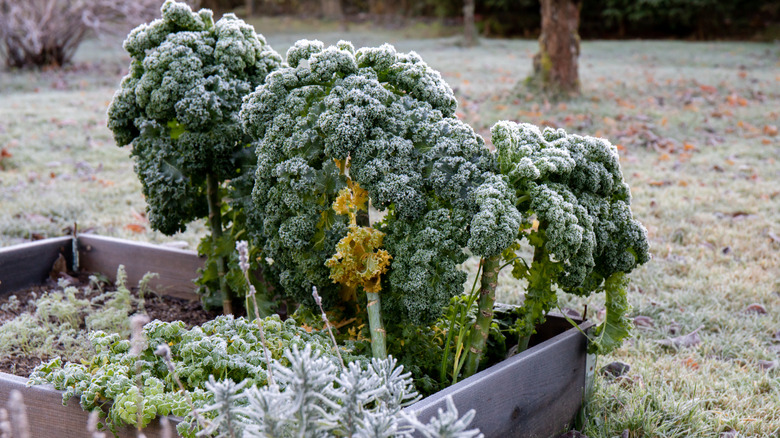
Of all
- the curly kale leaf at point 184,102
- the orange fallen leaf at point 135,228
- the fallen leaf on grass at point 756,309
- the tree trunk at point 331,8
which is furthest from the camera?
the tree trunk at point 331,8

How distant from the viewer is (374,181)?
228 centimetres

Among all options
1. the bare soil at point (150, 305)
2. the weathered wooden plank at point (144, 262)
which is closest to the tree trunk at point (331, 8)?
the weathered wooden plank at point (144, 262)

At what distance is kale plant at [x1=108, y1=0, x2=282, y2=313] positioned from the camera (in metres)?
2.78

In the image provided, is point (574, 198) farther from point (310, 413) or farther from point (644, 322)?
point (644, 322)

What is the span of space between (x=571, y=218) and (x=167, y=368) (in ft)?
4.54

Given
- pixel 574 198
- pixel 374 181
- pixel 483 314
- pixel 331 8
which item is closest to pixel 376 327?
pixel 483 314

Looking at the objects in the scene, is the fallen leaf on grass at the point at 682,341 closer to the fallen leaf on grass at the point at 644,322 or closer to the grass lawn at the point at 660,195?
the grass lawn at the point at 660,195

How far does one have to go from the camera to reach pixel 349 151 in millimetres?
2326

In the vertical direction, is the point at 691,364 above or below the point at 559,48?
below

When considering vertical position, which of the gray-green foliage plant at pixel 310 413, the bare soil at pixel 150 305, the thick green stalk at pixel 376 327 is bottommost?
the bare soil at pixel 150 305

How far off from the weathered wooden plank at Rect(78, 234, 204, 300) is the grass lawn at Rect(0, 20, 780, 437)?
2.74 feet

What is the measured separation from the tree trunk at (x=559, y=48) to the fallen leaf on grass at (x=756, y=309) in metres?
6.58

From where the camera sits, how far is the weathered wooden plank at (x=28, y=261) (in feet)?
11.8

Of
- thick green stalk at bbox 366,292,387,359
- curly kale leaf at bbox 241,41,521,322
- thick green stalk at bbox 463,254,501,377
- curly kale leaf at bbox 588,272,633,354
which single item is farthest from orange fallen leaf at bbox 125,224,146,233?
curly kale leaf at bbox 588,272,633,354
